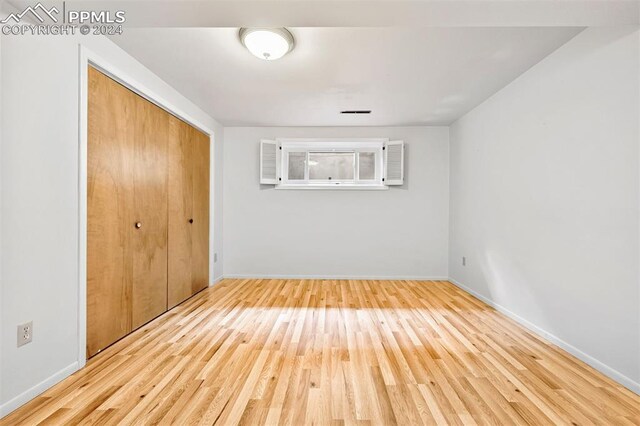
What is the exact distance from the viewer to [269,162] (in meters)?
4.37

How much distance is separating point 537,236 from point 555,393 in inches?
50.9

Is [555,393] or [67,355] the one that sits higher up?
[67,355]

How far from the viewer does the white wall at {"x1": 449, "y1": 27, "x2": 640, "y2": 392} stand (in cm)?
172

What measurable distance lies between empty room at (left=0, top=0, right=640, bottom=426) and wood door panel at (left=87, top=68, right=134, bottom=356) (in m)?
0.02

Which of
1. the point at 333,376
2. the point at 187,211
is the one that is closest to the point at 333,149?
the point at 187,211

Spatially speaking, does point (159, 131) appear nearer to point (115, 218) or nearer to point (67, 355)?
point (115, 218)

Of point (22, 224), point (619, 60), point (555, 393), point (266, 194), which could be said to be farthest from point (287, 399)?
point (266, 194)

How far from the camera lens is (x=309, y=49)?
7.26 feet

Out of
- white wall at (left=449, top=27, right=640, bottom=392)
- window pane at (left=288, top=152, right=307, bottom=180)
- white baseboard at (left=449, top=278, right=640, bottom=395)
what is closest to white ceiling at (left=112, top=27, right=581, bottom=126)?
white wall at (left=449, top=27, right=640, bottom=392)

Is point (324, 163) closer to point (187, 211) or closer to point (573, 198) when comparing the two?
point (187, 211)

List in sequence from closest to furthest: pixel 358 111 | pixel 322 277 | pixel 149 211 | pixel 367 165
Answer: pixel 149 211
pixel 358 111
pixel 322 277
pixel 367 165

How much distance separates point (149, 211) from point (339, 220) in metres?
2.63

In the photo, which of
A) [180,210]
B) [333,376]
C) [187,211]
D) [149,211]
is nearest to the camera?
[333,376]

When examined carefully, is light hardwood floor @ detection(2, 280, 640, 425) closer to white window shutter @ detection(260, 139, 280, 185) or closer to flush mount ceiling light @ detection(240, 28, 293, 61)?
white window shutter @ detection(260, 139, 280, 185)
